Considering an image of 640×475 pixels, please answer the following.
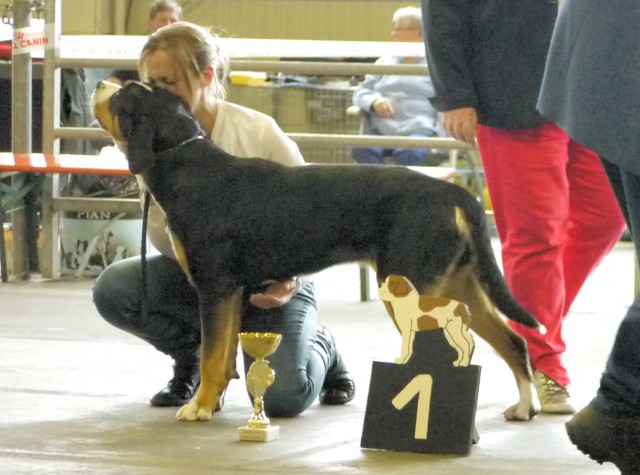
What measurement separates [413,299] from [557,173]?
2.66 ft

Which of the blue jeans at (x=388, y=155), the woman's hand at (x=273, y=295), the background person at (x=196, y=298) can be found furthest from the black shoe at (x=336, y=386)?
the blue jeans at (x=388, y=155)

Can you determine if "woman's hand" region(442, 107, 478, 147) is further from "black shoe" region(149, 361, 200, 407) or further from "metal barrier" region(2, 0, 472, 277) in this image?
"metal barrier" region(2, 0, 472, 277)

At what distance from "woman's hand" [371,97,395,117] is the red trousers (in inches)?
181

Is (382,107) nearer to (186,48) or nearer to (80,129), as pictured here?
(80,129)

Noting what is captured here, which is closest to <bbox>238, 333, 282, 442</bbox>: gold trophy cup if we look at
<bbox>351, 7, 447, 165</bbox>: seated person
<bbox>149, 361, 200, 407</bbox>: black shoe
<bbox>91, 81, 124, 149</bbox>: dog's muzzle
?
<bbox>149, 361, 200, 407</bbox>: black shoe

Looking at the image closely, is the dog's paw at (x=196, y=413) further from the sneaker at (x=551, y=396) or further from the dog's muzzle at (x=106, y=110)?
the sneaker at (x=551, y=396)

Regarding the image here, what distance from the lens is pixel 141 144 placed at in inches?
124

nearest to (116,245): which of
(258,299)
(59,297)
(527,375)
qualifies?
(59,297)

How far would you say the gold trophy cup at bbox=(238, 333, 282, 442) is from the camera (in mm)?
2922

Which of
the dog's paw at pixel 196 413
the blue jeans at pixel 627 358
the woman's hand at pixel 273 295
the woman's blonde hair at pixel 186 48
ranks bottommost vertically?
the dog's paw at pixel 196 413

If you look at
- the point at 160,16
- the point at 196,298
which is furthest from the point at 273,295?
the point at 160,16

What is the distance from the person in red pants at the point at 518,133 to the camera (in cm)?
344

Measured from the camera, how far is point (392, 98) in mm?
8320

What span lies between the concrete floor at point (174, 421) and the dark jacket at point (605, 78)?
0.81 metres
